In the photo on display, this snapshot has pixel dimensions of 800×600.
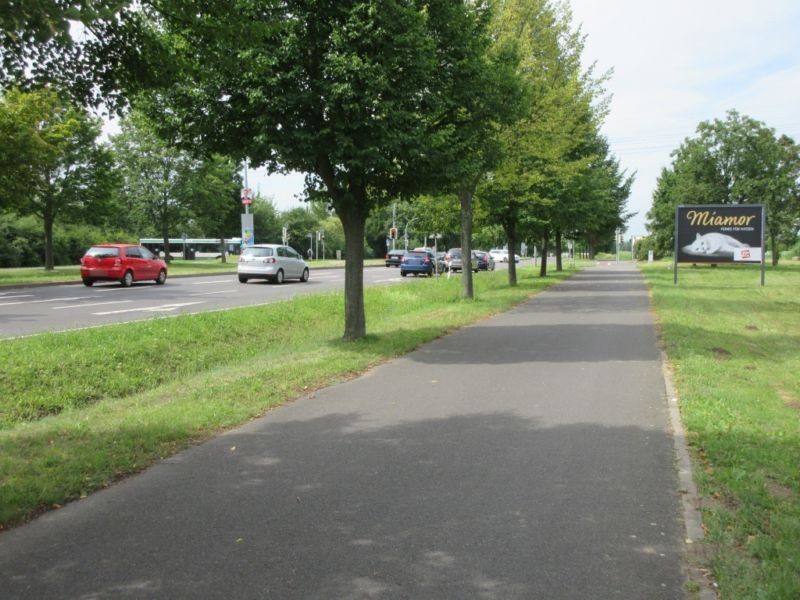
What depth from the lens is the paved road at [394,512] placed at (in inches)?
140

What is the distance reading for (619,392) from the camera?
27.0ft

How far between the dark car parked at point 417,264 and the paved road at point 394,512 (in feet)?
102

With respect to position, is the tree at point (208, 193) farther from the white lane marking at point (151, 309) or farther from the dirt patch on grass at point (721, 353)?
the dirt patch on grass at point (721, 353)

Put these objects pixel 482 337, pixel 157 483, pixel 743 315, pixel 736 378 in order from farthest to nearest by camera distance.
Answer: pixel 743 315 → pixel 482 337 → pixel 736 378 → pixel 157 483

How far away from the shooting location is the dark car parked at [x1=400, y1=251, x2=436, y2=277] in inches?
1540

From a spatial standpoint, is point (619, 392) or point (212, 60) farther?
point (619, 392)

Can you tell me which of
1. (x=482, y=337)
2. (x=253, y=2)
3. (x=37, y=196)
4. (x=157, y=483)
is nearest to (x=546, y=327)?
(x=482, y=337)

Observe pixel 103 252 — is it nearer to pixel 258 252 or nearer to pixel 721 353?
pixel 258 252

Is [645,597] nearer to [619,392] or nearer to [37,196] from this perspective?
[619,392]

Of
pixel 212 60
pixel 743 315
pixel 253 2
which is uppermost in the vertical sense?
pixel 253 2

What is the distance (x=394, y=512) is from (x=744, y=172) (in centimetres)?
5786

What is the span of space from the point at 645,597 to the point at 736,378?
6430 millimetres

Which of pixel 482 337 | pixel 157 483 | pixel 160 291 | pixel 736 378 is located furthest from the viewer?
pixel 160 291

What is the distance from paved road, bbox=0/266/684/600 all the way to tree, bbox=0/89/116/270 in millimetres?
23632
